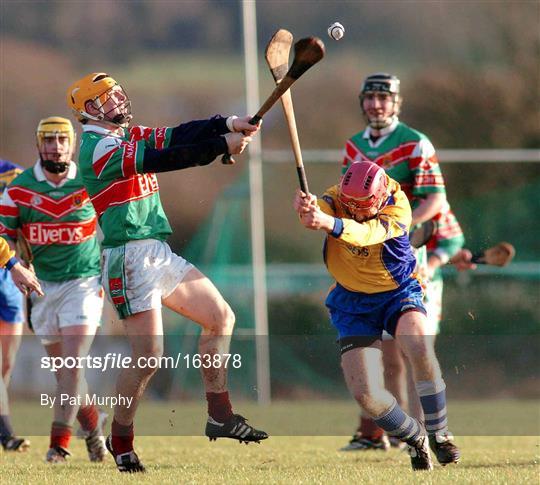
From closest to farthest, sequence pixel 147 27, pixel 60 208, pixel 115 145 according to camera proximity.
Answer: pixel 115 145 → pixel 60 208 → pixel 147 27

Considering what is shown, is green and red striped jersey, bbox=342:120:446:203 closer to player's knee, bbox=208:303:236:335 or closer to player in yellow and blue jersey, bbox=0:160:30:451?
player's knee, bbox=208:303:236:335

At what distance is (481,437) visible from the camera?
8.52 metres

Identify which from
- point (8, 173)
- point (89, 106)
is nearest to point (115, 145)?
point (89, 106)

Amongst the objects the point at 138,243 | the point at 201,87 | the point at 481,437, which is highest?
the point at 201,87

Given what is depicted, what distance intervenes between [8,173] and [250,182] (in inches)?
148

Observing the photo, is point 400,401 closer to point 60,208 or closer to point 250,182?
point 60,208

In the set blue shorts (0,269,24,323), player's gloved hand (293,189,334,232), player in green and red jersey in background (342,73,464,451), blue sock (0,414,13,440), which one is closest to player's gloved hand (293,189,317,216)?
player's gloved hand (293,189,334,232)

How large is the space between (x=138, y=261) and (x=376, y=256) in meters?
1.14

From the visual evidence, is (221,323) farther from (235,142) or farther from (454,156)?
(454,156)

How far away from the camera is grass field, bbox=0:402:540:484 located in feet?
18.7

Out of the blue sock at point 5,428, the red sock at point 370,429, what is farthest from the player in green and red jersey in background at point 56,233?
the red sock at point 370,429

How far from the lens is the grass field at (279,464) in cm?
571

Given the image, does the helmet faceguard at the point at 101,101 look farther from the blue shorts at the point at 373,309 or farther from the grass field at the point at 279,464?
the grass field at the point at 279,464

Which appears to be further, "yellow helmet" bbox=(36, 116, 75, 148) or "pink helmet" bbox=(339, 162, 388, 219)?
"yellow helmet" bbox=(36, 116, 75, 148)
